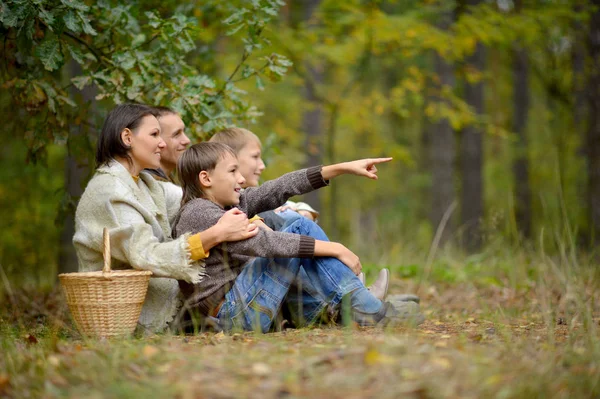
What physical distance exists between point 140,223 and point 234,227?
48 cm

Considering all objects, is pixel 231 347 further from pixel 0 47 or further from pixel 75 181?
pixel 75 181

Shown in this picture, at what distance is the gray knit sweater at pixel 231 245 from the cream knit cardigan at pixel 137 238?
0.11 metres

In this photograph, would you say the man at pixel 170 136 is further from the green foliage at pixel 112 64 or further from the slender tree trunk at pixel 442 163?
the slender tree trunk at pixel 442 163

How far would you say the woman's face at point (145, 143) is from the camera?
139 inches

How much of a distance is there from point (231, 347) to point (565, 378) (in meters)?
1.34

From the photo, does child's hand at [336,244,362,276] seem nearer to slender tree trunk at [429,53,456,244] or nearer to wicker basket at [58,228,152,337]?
wicker basket at [58,228,152,337]

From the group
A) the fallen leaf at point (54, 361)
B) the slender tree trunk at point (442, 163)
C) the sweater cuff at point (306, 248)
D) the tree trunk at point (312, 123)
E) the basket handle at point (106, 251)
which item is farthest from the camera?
the slender tree trunk at point (442, 163)

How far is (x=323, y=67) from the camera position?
1057 centimetres

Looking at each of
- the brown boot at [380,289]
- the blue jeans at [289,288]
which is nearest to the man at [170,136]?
the blue jeans at [289,288]

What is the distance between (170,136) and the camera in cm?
398

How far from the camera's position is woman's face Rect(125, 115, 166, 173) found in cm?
353

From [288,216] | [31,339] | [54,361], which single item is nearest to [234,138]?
[288,216]

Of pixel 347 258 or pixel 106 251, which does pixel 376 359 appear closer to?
pixel 347 258

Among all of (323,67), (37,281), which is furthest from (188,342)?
(323,67)
